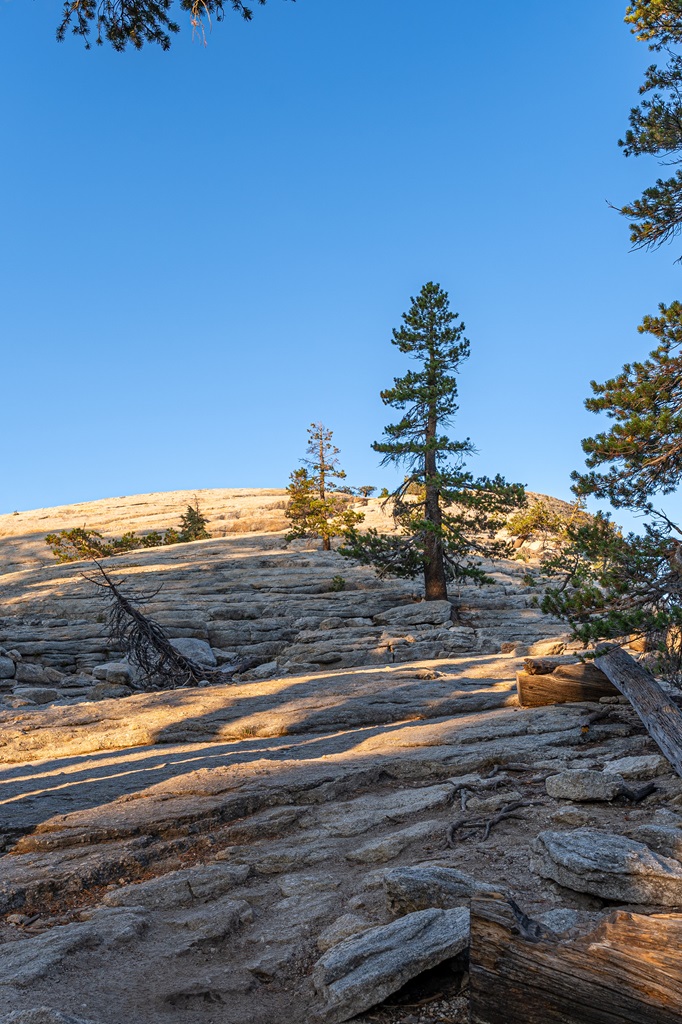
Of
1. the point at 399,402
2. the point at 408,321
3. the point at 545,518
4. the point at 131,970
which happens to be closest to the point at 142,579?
the point at 399,402

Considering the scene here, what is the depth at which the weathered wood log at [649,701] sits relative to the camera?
8539 mm

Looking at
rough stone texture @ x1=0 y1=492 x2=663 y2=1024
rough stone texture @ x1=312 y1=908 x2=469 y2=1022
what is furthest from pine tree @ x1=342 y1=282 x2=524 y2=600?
rough stone texture @ x1=312 y1=908 x2=469 y2=1022

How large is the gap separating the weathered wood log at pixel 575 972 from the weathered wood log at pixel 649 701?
179 inches

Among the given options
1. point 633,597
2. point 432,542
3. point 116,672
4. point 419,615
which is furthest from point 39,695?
point 432,542

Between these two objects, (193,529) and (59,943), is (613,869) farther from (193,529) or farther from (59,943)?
(193,529)

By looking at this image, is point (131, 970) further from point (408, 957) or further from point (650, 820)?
point (650, 820)

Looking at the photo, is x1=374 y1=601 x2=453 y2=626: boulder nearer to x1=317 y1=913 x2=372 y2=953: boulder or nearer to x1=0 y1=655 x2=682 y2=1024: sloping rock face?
x1=0 y1=655 x2=682 y2=1024: sloping rock face

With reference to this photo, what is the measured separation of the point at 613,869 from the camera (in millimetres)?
5547

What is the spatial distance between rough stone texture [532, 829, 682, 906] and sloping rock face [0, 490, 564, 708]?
13266mm

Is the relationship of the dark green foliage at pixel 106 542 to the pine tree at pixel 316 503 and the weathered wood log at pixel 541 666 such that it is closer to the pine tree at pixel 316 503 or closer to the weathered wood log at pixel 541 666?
the pine tree at pixel 316 503

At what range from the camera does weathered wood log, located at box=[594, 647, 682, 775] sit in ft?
28.0

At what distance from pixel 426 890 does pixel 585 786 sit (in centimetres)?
305

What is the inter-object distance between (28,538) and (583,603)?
54182 mm

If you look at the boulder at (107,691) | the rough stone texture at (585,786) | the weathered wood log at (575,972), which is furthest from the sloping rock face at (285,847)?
the boulder at (107,691)
